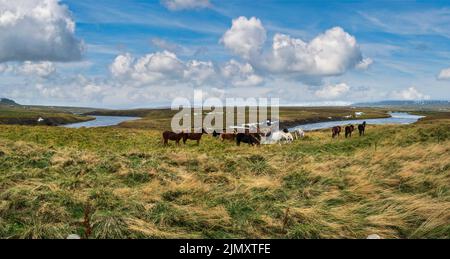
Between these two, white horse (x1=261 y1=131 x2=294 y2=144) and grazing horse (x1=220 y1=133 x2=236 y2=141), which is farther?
grazing horse (x1=220 y1=133 x2=236 y2=141)

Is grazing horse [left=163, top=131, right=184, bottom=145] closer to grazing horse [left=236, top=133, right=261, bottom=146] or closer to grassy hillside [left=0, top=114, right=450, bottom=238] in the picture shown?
grazing horse [left=236, top=133, right=261, bottom=146]

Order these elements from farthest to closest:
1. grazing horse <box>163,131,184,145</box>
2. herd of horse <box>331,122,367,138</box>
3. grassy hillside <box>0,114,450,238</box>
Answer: herd of horse <box>331,122,367,138</box>
grazing horse <box>163,131,184,145</box>
grassy hillside <box>0,114,450,238</box>

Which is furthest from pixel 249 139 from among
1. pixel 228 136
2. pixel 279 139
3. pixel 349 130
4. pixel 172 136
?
pixel 349 130

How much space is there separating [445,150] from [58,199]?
1427 centimetres

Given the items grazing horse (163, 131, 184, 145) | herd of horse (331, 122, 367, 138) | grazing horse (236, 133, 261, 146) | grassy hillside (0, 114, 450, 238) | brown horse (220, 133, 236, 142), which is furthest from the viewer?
herd of horse (331, 122, 367, 138)

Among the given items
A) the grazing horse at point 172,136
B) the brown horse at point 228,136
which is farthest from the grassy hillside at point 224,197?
the brown horse at point 228,136

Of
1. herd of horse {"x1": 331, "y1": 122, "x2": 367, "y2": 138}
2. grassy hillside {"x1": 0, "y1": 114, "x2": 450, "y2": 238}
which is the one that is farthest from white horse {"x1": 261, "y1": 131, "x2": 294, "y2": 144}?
grassy hillside {"x1": 0, "y1": 114, "x2": 450, "y2": 238}

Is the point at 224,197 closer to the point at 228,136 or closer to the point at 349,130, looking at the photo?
the point at 228,136

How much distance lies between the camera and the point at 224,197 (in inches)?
389

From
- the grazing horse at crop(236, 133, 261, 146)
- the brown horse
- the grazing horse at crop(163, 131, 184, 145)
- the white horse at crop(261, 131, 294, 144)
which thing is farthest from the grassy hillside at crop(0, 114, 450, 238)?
the brown horse

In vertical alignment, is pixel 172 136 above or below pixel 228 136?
above

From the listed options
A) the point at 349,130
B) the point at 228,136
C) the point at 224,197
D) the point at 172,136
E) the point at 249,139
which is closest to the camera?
the point at 224,197

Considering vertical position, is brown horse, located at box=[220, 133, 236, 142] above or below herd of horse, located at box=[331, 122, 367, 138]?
below

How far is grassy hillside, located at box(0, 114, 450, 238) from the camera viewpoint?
763 centimetres
